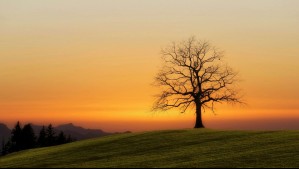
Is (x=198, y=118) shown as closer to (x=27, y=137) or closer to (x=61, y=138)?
(x=61, y=138)

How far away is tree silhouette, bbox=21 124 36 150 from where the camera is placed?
152m

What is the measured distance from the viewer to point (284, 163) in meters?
36.9

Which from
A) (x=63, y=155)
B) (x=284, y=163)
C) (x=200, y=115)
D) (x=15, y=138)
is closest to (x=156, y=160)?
(x=284, y=163)

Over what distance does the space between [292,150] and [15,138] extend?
4819 inches

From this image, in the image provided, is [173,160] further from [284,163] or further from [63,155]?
[63,155]

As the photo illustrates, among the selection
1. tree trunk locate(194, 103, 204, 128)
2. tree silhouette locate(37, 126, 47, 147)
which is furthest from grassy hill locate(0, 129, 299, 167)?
tree silhouette locate(37, 126, 47, 147)

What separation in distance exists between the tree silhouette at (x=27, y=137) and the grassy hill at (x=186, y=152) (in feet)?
316

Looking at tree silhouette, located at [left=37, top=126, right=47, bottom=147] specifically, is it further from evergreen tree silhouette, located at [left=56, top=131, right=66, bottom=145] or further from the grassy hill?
the grassy hill

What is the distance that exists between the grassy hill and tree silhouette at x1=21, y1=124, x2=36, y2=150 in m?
96.3

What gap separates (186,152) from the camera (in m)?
45.0

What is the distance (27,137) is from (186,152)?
115 meters

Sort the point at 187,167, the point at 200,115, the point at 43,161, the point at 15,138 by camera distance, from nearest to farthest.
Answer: the point at 187,167 < the point at 43,161 < the point at 200,115 < the point at 15,138

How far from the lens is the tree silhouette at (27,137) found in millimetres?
151750

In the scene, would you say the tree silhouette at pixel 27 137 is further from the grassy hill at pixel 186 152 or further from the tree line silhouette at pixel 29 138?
the grassy hill at pixel 186 152
